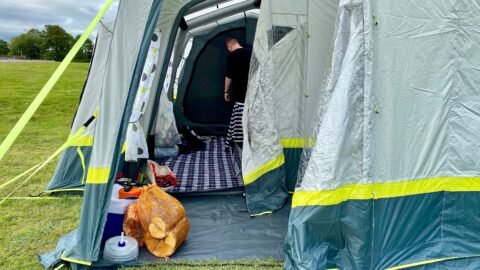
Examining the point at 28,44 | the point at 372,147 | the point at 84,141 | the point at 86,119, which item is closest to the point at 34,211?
the point at 84,141

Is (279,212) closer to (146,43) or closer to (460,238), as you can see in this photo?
(460,238)

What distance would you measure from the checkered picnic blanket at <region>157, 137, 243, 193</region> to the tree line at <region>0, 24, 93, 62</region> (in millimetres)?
39733

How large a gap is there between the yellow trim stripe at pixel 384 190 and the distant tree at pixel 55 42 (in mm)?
40379

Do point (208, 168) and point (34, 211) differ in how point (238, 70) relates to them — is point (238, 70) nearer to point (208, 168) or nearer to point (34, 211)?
point (208, 168)

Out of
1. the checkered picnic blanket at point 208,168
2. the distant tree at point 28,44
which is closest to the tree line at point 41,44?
the distant tree at point 28,44

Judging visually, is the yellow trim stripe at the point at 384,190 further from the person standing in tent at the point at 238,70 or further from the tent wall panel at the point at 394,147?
the person standing in tent at the point at 238,70

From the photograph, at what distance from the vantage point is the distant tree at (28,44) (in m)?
46.3

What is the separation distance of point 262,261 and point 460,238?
1.42m

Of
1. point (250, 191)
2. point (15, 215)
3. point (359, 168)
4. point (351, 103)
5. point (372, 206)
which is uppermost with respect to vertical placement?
point (351, 103)

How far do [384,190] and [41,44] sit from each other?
50122mm

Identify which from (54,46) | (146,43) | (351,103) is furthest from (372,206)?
(54,46)

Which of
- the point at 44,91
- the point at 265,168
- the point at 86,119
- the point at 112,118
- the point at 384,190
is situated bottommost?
the point at 265,168

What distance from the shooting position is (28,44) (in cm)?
4972

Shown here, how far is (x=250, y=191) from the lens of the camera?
12.4ft
